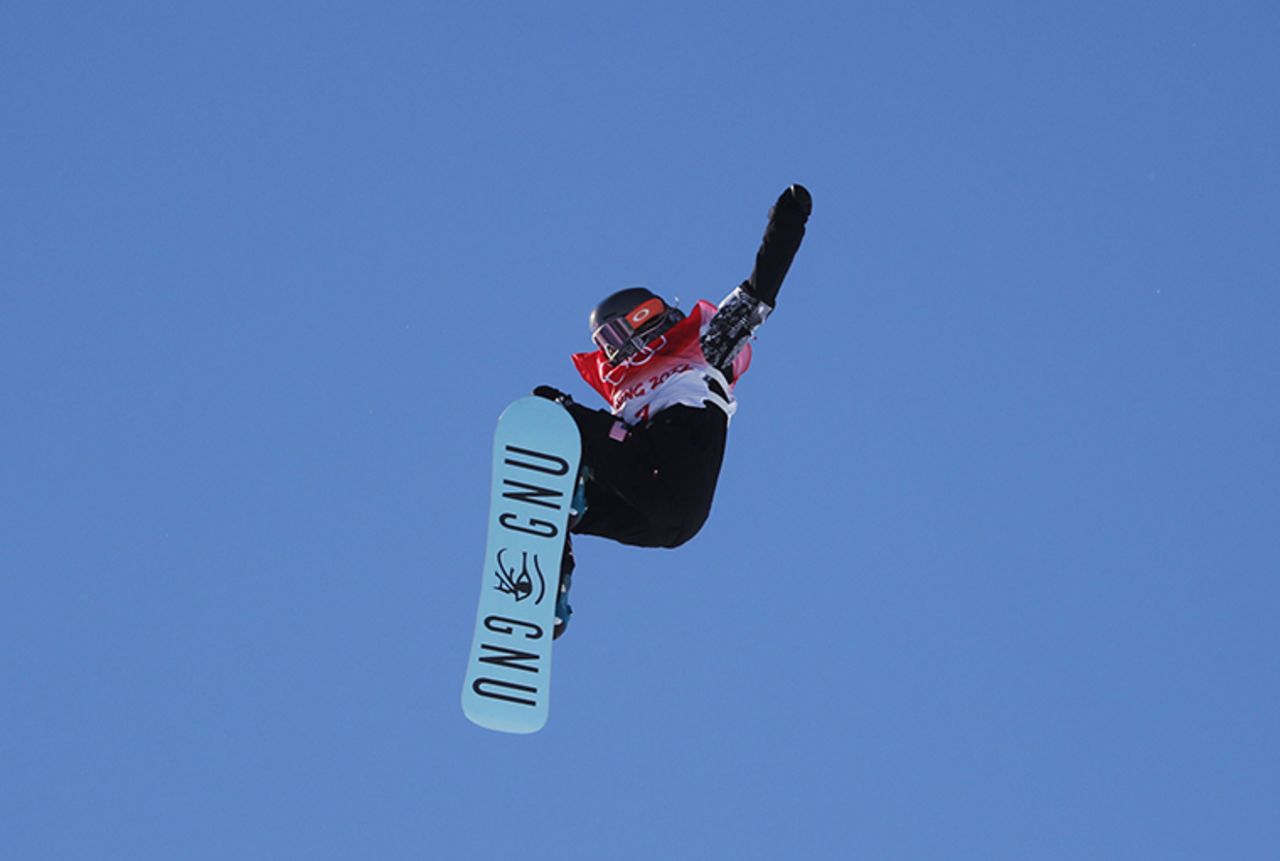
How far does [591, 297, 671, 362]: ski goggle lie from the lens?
7.35 metres

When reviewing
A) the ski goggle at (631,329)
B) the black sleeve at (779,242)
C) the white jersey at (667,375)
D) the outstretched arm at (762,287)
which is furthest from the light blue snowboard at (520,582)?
the black sleeve at (779,242)

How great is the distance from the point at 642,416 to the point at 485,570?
1034mm

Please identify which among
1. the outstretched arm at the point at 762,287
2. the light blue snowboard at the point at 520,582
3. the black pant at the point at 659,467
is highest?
the outstretched arm at the point at 762,287

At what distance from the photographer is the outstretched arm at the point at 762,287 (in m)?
7.16

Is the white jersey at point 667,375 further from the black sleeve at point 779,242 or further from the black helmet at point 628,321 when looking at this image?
the black sleeve at point 779,242

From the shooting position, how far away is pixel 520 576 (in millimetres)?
6879

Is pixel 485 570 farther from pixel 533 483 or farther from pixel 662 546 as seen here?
pixel 662 546

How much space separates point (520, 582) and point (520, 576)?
0.03 m

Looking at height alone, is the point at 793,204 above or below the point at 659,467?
above

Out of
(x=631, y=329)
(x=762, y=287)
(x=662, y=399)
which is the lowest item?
(x=662, y=399)

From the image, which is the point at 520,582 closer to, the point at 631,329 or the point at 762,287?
the point at 631,329

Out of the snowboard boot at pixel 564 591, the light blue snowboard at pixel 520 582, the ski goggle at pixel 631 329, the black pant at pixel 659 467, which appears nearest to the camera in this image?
the light blue snowboard at pixel 520 582

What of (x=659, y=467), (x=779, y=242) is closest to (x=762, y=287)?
(x=779, y=242)

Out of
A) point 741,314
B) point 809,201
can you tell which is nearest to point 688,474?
point 741,314
